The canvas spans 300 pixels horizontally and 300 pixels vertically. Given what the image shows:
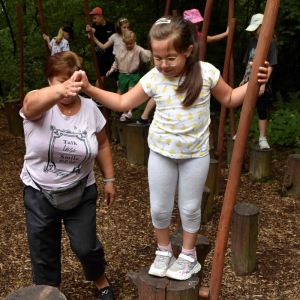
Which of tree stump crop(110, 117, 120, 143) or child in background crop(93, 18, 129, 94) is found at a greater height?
child in background crop(93, 18, 129, 94)

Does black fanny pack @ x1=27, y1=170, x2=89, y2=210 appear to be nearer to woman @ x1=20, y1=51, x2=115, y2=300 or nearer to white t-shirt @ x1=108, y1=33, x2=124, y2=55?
woman @ x1=20, y1=51, x2=115, y2=300

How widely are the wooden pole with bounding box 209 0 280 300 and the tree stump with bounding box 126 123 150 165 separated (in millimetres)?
3578

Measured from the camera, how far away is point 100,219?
3881 millimetres

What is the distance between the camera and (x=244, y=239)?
295 cm

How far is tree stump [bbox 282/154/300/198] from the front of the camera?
Result: 13.8ft

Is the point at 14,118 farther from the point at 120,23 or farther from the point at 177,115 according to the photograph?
the point at 177,115

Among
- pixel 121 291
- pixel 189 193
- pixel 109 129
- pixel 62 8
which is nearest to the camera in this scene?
pixel 189 193

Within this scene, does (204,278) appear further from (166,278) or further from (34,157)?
(34,157)

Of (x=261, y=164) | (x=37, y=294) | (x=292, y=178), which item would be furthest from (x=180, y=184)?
(x=261, y=164)

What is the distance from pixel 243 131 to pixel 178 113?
1.32ft

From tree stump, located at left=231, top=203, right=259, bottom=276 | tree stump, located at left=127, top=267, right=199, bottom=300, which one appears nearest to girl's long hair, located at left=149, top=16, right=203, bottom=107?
tree stump, located at left=127, top=267, right=199, bottom=300

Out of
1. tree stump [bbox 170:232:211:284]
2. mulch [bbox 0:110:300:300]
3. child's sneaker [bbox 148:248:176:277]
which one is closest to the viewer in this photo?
child's sneaker [bbox 148:248:176:277]

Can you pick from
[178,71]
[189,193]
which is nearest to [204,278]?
[189,193]

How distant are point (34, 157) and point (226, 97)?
42.0 inches
